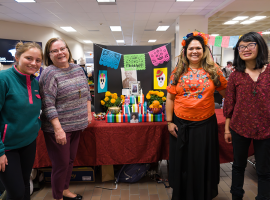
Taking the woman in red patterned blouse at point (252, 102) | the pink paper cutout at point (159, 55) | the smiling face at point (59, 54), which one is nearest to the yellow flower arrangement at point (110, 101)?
the pink paper cutout at point (159, 55)

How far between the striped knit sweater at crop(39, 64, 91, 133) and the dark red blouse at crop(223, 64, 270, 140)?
48.0 inches

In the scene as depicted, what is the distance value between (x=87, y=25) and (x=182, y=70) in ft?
22.8

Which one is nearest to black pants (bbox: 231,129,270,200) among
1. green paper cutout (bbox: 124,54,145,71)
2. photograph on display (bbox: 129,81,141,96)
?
photograph on display (bbox: 129,81,141,96)

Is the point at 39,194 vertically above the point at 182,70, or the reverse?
the point at 182,70

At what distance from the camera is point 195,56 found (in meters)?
1.44

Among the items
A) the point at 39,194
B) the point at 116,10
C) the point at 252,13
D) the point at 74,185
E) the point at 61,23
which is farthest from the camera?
the point at 61,23

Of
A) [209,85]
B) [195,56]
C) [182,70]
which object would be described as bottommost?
[209,85]

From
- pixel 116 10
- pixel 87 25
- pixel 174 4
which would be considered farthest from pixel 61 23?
pixel 174 4

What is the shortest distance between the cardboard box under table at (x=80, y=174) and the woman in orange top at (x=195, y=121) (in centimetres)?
99

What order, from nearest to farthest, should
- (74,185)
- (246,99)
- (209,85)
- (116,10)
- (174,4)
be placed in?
1. (246,99)
2. (209,85)
3. (74,185)
4. (174,4)
5. (116,10)

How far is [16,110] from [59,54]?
53 cm

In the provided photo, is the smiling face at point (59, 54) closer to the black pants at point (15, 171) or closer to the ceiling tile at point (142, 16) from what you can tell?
the black pants at point (15, 171)

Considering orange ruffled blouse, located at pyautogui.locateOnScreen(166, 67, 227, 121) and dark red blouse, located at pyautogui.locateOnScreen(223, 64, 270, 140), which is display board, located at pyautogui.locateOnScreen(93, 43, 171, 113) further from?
dark red blouse, located at pyautogui.locateOnScreen(223, 64, 270, 140)

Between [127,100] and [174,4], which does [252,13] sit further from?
[127,100]
